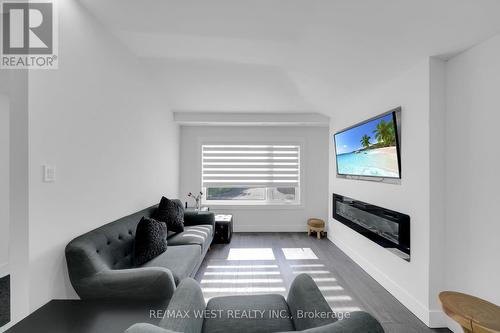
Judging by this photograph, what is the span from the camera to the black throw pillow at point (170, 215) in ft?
10.7

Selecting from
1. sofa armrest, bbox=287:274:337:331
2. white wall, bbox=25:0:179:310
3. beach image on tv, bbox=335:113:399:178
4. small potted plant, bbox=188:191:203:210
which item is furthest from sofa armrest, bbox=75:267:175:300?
small potted plant, bbox=188:191:203:210

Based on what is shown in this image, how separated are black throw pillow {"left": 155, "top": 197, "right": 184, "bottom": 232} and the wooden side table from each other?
289 centimetres

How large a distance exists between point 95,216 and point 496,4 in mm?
3330

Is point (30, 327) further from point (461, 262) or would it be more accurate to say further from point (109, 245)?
point (461, 262)

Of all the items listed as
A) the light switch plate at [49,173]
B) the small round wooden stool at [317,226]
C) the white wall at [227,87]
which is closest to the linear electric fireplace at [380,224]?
the small round wooden stool at [317,226]

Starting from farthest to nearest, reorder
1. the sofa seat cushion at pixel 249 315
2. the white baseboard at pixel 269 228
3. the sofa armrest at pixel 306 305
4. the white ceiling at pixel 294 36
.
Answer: the white baseboard at pixel 269 228, the white ceiling at pixel 294 36, the sofa seat cushion at pixel 249 315, the sofa armrest at pixel 306 305

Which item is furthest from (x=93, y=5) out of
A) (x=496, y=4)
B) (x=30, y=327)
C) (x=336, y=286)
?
(x=336, y=286)

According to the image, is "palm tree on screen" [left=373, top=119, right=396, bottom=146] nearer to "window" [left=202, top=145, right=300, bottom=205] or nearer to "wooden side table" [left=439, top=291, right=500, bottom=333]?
"wooden side table" [left=439, top=291, right=500, bottom=333]

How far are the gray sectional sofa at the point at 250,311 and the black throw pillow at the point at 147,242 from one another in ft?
3.35

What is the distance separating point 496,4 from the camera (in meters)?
1.54

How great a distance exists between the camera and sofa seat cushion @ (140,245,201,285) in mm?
2152

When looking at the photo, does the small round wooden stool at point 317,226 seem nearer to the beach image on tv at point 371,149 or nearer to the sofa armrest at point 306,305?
the beach image on tv at point 371,149

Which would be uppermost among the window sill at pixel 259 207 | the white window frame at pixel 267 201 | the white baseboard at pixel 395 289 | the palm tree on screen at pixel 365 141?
the palm tree on screen at pixel 365 141

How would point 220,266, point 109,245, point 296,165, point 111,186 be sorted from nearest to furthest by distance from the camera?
1. point 109,245
2. point 111,186
3. point 220,266
4. point 296,165
